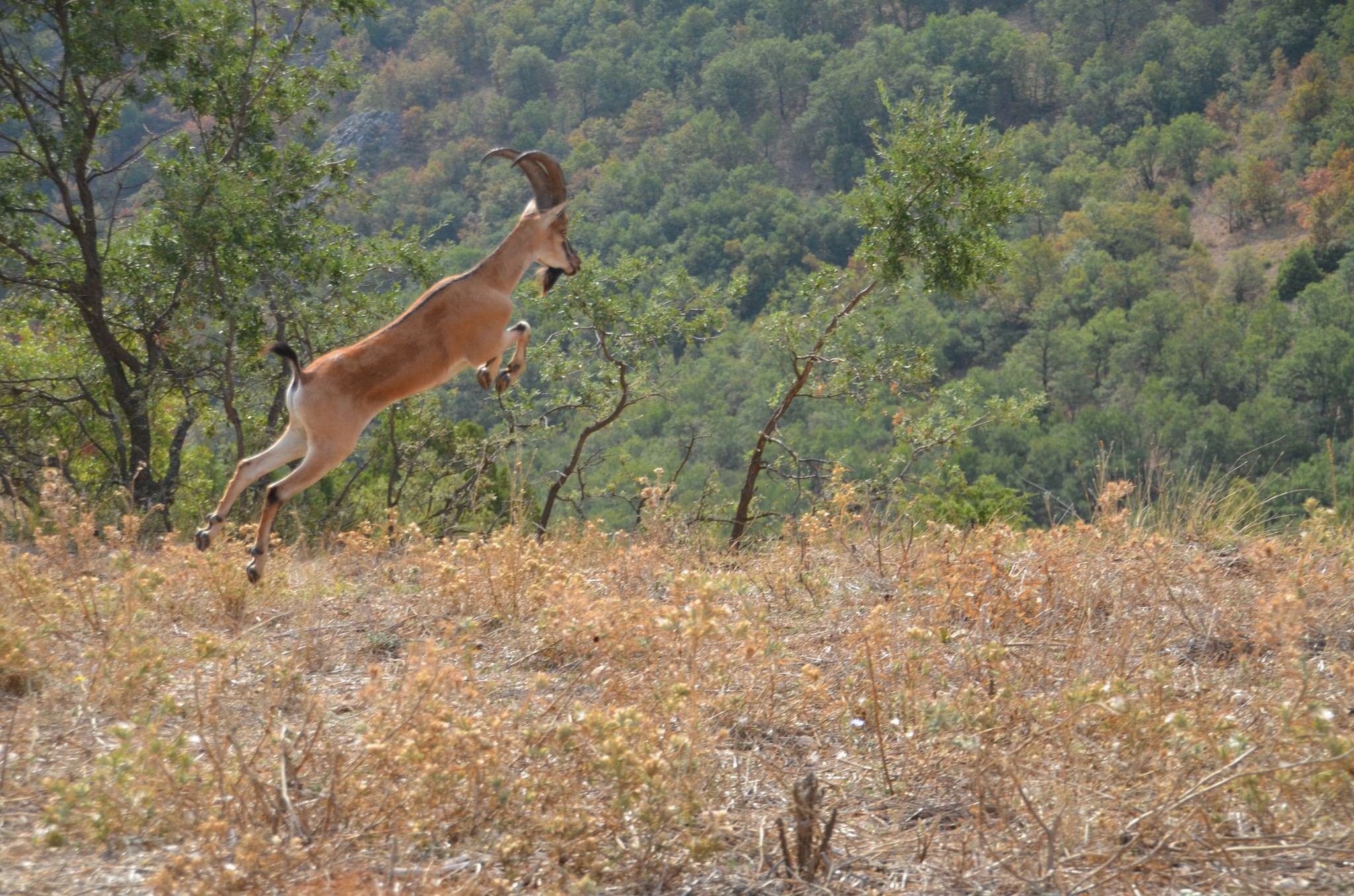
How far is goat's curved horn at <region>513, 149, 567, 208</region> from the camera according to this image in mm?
9125

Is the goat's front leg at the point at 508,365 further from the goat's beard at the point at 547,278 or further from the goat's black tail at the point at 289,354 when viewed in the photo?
the goat's black tail at the point at 289,354

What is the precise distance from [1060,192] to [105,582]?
98.9 metres

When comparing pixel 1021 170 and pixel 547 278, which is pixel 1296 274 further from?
pixel 547 278

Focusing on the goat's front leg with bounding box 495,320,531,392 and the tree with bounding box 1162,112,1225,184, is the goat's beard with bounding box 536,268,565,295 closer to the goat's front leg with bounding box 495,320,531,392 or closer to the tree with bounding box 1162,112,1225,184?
the goat's front leg with bounding box 495,320,531,392

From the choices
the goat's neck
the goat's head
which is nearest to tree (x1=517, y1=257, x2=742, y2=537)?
the goat's head

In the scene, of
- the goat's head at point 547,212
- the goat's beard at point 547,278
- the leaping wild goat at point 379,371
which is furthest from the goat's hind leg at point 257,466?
the goat's beard at point 547,278

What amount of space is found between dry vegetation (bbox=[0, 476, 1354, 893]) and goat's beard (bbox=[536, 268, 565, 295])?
2.94 metres

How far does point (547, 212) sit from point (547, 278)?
0.71 m

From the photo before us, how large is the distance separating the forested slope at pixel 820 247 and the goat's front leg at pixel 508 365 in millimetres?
876

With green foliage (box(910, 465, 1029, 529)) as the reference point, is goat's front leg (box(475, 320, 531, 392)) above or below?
above

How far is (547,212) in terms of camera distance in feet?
29.9

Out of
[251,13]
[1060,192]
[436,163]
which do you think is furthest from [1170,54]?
[251,13]

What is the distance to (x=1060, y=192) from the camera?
319ft

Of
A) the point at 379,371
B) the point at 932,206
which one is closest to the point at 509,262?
the point at 379,371
